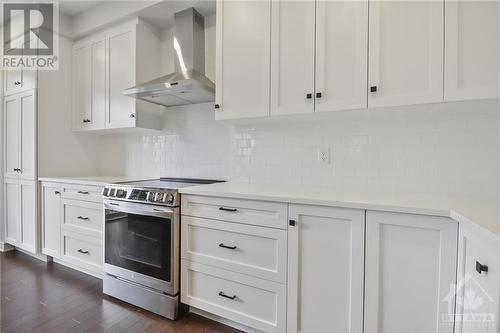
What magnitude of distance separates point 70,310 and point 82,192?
981 millimetres

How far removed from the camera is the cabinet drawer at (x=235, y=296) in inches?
60.7

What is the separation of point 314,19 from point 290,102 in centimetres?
54

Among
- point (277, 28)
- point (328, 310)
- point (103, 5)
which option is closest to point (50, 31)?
point (103, 5)

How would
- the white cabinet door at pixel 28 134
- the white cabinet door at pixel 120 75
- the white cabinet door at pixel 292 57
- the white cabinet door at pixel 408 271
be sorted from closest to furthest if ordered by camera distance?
1. the white cabinet door at pixel 408 271
2. the white cabinet door at pixel 292 57
3. the white cabinet door at pixel 120 75
4. the white cabinet door at pixel 28 134

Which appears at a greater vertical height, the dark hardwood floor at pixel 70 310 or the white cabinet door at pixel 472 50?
the white cabinet door at pixel 472 50

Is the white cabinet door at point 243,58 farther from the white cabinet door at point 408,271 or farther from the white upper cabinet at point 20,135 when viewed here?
the white upper cabinet at point 20,135

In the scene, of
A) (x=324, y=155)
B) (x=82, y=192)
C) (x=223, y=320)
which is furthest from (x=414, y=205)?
(x=82, y=192)

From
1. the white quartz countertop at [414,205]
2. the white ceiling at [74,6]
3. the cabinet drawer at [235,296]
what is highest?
the white ceiling at [74,6]

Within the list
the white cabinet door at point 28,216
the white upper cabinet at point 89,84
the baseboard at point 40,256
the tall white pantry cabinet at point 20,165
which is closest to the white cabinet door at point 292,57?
the white upper cabinet at point 89,84

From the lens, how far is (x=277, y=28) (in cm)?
177

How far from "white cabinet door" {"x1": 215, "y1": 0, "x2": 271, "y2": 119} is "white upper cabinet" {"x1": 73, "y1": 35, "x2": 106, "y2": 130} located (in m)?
1.54

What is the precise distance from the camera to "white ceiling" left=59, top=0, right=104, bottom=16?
2.61 m

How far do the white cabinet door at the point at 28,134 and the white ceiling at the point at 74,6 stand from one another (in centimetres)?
93

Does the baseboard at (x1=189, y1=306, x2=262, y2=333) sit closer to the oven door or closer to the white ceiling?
the oven door
